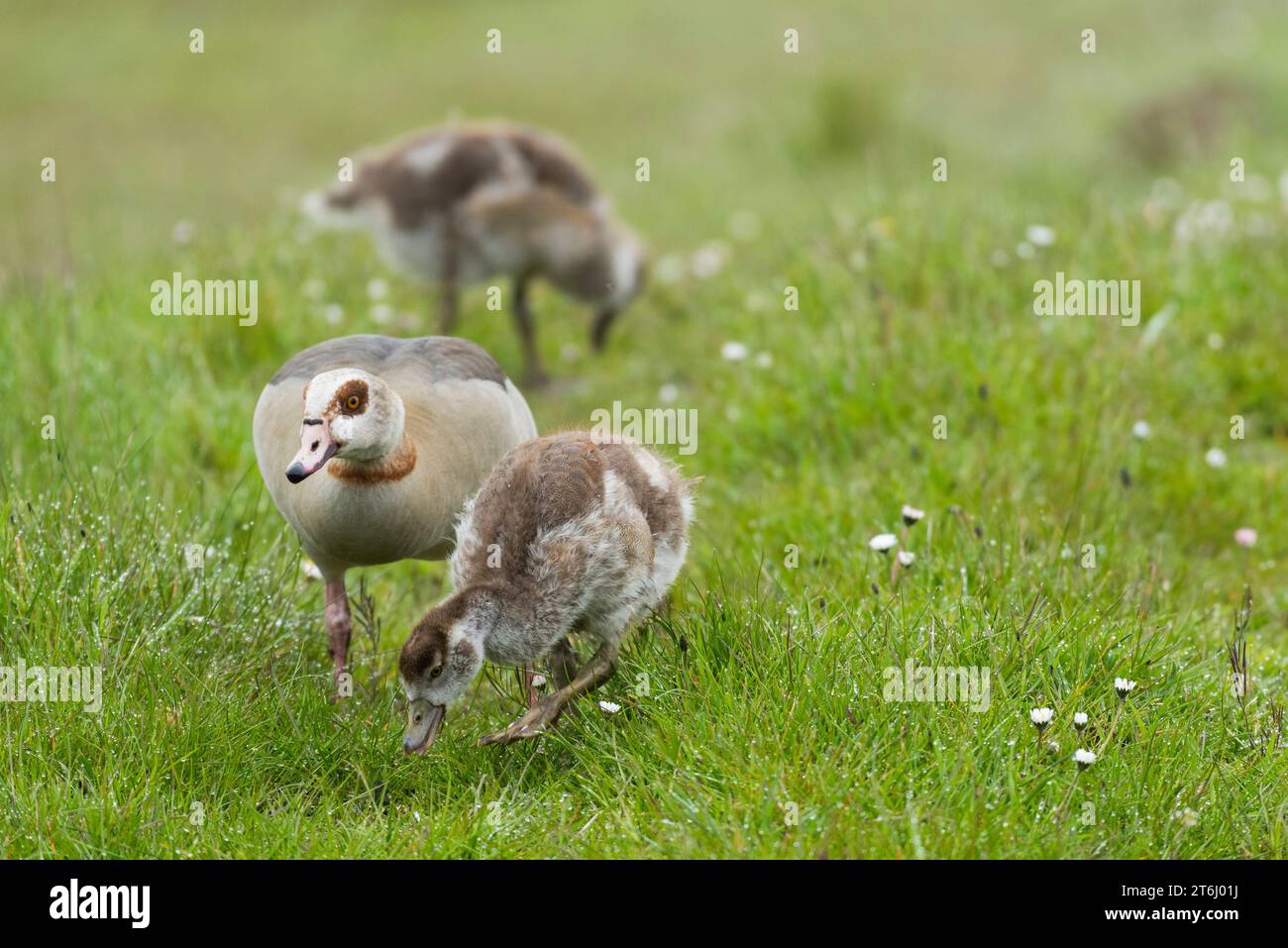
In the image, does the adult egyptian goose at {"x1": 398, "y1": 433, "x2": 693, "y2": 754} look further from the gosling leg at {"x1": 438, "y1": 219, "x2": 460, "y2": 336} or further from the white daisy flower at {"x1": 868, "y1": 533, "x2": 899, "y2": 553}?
the gosling leg at {"x1": 438, "y1": 219, "x2": 460, "y2": 336}

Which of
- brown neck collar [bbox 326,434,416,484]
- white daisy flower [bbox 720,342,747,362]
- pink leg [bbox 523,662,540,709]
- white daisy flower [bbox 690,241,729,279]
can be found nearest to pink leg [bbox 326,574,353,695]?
brown neck collar [bbox 326,434,416,484]

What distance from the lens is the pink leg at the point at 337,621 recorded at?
4.78 m

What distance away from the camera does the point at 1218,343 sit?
7.05 metres

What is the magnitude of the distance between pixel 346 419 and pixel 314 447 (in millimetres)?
134

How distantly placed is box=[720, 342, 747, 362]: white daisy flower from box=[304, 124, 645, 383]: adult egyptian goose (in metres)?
1.62

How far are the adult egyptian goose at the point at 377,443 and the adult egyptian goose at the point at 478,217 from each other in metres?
3.73

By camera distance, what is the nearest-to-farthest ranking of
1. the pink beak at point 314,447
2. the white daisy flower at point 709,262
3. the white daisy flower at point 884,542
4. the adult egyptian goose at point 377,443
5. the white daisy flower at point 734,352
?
the pink beak at point 314,447, the adult egyptian goose at point 377,443, the white daisy flower at point 884,542, the white daisy flower at point 734,352, the white daisy flower at point 709,262

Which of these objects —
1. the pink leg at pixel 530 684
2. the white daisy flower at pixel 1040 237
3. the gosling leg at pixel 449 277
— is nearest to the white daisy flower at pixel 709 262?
the gosling leg at pixel 449 277

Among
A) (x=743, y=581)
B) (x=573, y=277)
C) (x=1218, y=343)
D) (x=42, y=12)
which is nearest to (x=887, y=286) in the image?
(x=1218, y=343)

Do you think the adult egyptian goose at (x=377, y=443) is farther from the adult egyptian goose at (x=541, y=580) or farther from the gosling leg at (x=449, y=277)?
the gosling leg at (x=449, y=277)

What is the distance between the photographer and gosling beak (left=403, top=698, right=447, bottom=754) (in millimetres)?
3986

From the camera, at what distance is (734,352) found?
7398mm

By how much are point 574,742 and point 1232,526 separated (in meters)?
3.46

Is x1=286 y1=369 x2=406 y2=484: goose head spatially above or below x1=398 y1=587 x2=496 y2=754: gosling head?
above
